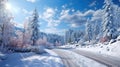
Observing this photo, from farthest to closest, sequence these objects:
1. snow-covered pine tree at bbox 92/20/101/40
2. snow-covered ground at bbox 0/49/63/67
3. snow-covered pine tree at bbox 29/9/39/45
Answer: snow-covered pine tree at bbox 92/20/101/40 → snow-covered pine tree at bbox 29/9/39/45 → snow-covered ground at bbox 0/49/63/67

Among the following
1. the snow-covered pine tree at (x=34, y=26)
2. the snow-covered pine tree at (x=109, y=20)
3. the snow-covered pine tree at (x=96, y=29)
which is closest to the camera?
the snow-covered pine tree at (x=109, y=20)

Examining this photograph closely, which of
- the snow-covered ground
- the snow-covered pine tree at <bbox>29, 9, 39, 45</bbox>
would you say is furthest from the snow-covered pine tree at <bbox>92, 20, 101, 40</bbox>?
the snow-covered ground

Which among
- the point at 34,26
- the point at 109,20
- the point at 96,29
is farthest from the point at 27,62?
the point at 96,29

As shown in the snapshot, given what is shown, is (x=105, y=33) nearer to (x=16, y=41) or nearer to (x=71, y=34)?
(x=16, y=41)

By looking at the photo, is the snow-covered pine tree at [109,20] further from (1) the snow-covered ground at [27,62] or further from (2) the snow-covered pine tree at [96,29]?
(2) the snow-covered pine tree at [96,29]

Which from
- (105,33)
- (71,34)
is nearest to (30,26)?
(105,33)

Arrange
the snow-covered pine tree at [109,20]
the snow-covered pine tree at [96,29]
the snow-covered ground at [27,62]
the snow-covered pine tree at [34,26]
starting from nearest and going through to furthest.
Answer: the snow-covered ground at [27,62], the snow-covered pine tree at [109,20], the snow-covered pine tree at [34,26], the snow-covered pine tree at [96,29]

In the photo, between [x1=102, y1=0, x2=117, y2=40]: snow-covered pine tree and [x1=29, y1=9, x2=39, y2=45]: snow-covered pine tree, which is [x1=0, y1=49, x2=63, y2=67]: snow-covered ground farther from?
[x1=29, y1=9, x2=39, y2=45]: snow-covered pine tree

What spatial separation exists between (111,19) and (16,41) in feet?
89.3

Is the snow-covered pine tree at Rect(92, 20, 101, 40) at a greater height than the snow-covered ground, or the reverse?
the snow-covered pine tree at Rect(92, 20, 101, 40)

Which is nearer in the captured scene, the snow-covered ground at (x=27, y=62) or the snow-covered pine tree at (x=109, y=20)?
the snow-covered ground at (x=27, y=62)

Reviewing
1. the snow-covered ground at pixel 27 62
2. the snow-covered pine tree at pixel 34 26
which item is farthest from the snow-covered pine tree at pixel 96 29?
the snow-covered ground at pixel 27 62

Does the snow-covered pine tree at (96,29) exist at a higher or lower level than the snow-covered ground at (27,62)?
higher

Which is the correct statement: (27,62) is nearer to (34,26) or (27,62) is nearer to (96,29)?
(34,26)
